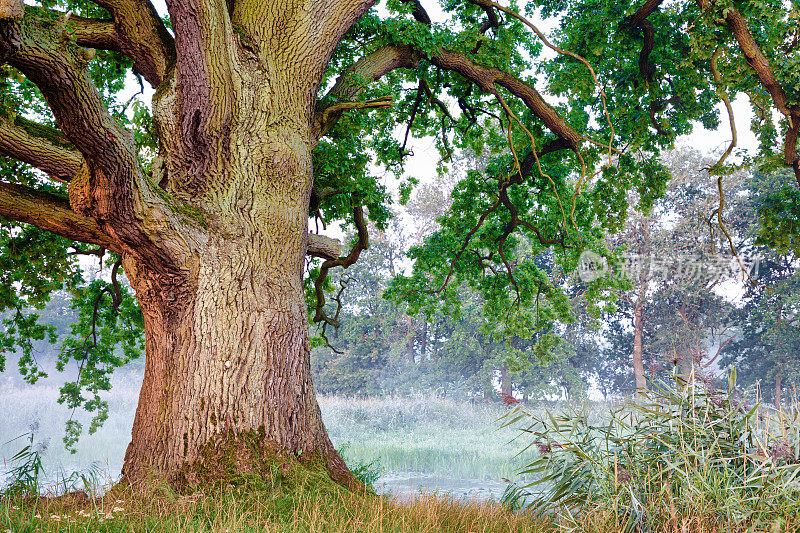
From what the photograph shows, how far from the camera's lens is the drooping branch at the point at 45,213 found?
443 centimetres

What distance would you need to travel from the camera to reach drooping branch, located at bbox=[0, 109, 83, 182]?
4.24 metres

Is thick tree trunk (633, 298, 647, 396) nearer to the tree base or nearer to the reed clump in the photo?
the reed clump

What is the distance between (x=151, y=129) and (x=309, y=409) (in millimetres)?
3966

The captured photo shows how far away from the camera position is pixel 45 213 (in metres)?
4.44

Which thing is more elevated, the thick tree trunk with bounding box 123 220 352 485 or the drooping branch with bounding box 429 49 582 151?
the drooping branch with bounding box 429 49 582 151

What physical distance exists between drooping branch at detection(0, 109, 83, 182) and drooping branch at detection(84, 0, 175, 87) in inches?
45.1

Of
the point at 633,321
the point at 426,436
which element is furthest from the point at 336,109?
the point at 633,321

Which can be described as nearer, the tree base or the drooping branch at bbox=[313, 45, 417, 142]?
the tree base

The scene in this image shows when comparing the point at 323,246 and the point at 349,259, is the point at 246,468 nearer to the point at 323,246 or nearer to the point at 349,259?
the point at 323,246

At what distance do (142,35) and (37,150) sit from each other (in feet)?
4.73

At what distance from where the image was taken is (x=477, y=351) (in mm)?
A: 24328

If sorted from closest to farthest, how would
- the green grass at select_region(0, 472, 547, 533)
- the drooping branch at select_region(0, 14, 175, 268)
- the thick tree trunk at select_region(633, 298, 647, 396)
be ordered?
the green grass at select_region(0, 472, 547, 533) < the drooping branch at select_region(0, 14, 175, 268) < the thick tree trunk at select_region(633, 298, 647, 396)

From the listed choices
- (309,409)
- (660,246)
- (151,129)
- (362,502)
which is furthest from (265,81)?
(660,246)

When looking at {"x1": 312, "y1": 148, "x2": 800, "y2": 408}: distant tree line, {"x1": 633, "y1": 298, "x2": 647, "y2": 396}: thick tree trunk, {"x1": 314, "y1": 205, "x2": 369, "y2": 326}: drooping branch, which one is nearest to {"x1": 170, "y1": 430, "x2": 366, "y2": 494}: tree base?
{"x1": 314, "y1": 205, "x2": 369, "y2": 326}: drooping branch
